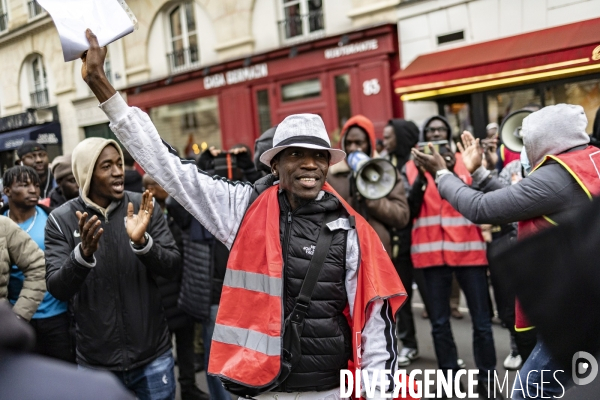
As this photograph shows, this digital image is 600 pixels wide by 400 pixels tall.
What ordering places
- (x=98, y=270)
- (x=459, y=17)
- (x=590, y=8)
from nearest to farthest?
(x=98, y=270), (x=590, y=8), (x=459, y=17)

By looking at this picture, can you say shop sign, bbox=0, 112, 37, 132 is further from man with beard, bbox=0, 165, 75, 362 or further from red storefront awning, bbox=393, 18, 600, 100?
man with beard, bbox=0, 165, 75, 362

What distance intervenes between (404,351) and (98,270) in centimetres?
328

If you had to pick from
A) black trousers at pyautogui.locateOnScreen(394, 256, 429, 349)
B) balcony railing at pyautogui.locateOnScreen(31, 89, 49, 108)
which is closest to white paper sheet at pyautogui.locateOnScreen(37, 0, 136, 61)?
black trousers at pyautogui.locateOnScreen(394, 256, 429, 349)

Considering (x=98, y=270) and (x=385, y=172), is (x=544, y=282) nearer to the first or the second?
(x=98, y=270)

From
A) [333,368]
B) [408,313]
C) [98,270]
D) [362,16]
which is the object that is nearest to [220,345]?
[333,368]

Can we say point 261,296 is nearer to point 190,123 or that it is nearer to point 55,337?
point 55,337

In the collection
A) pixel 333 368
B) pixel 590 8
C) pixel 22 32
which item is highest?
pixel 22 32

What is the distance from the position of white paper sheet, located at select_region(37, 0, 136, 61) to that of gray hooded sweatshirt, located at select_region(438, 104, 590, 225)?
195cm

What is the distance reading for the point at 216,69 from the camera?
14211mm

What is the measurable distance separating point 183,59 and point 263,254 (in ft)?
46.1

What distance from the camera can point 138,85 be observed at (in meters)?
16.2

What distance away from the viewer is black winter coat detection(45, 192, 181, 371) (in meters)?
2.95

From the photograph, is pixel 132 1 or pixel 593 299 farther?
pixel 132 1

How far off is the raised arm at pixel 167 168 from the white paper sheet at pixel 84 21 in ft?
0.12
